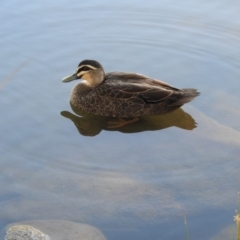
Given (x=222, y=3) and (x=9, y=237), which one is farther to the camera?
(x=222, y=3)

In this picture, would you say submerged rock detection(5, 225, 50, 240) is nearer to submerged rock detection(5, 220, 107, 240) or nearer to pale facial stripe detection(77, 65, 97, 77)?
submerged rock detection(5, 220, 107, 240)

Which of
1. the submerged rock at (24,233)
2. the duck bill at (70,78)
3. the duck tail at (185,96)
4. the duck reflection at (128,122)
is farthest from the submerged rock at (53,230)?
the duck bill at (70,78)

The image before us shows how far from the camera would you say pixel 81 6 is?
32.8ft

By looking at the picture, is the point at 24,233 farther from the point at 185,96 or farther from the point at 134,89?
the point at 185,96

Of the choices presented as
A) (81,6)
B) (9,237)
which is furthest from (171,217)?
(81,6)

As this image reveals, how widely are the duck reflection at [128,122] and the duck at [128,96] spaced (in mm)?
80

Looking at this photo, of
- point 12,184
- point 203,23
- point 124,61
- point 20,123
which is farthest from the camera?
point 203,23

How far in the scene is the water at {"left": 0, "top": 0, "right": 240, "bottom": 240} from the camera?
5445 millimetres

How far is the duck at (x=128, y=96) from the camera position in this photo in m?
7.31

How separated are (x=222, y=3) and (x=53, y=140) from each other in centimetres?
474

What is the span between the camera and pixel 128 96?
7.36m

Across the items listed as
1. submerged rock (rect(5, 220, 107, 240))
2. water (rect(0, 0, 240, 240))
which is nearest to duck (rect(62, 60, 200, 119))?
water (rect(0, 0, 240, 240))

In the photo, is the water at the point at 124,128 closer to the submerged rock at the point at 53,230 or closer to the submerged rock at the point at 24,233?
the submerged rock at the point at 53,230

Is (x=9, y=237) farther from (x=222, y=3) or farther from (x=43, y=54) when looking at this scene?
(x=222, y=3)
